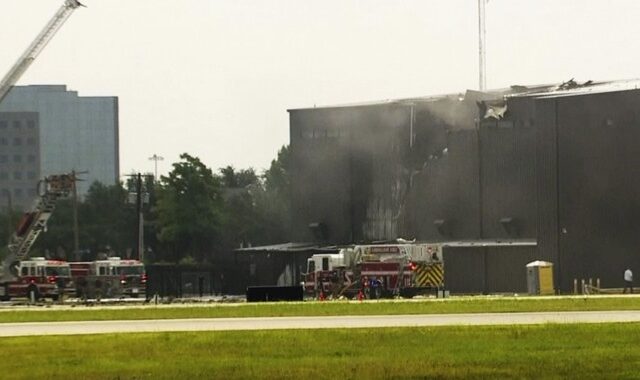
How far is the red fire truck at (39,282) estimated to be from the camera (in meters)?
93.3

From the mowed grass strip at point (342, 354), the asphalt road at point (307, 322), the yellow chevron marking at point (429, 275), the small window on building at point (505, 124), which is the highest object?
the small window on building at point (505, 124)

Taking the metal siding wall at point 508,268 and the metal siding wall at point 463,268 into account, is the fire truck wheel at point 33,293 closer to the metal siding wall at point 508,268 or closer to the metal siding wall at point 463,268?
the metal siding wall at point 463,268

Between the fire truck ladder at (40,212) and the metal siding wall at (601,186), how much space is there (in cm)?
3047

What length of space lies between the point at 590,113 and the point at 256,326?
2278 inches

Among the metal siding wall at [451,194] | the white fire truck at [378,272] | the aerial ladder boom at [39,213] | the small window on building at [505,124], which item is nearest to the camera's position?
the white fire truck at [378,272]

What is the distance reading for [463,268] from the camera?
108 m

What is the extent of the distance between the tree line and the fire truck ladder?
122ft

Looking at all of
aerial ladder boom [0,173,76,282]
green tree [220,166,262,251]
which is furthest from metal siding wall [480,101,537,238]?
green tree [220,166,262,251]

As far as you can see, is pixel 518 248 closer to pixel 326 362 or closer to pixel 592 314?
pixel 592 314

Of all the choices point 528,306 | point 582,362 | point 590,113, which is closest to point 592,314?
point 528,306

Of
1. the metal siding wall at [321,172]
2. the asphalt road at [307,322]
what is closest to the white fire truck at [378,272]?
the asphalt road at [307,322]

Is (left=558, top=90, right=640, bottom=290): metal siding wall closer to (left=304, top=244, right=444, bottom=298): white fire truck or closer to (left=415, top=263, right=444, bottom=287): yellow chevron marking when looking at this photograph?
(left=304, top=244, right=444, bottom=298): white fire truck

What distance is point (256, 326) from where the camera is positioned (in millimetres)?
46406

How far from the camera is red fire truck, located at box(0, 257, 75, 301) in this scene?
306ft
